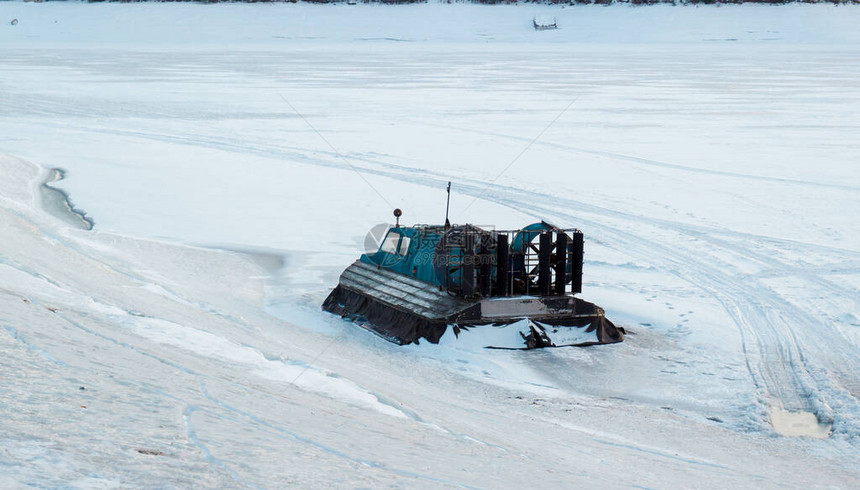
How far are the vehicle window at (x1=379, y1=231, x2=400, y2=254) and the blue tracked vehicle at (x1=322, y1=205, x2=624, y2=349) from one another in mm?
578

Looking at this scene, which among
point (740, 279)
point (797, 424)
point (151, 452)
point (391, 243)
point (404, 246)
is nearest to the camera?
point (151, 452)

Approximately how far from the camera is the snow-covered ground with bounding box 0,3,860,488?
6.61m

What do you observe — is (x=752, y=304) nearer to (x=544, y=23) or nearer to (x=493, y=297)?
(x=493, y=297)

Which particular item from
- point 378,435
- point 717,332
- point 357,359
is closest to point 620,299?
point 717,332

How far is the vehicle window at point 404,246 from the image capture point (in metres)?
12.7

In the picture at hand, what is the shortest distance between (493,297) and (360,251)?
475 centimetres

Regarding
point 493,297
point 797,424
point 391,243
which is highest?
point 391,243

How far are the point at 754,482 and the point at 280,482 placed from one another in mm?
3981

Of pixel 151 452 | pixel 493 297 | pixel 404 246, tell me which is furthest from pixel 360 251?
pixel 151 452

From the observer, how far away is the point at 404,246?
12.8m

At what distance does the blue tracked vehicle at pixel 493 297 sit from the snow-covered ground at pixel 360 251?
248 mm

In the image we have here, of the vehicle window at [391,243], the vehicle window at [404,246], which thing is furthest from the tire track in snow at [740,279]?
the vehicle window at [391,243]

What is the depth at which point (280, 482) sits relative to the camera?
5.57 meters

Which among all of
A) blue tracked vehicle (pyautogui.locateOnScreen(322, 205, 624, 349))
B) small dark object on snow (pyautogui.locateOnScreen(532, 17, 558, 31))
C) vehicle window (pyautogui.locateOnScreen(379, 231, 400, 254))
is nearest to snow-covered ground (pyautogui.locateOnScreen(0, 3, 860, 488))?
blue tracked vehicle (pyautogui.locateOnScreen(322, 205, 624, 349))
